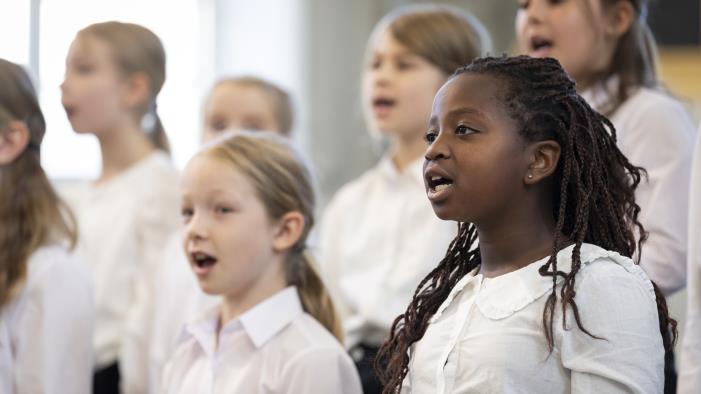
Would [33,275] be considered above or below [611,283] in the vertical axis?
below

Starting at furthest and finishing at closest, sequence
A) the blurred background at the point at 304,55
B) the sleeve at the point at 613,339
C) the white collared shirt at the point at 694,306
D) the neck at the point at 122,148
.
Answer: the blurred background at the point at 304,55 < the neck at the point at 122,148 < the white collared shirt at the point at 694,306 < the sleeve at the point at 613,339

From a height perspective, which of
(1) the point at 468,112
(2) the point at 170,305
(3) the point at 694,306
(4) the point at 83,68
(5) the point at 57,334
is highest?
(1) the point at 468,112

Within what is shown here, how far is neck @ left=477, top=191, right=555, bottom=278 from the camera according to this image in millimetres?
1380

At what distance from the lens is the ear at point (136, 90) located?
2.61m

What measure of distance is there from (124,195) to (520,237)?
1559 millimetres

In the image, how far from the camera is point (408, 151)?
2629 mm

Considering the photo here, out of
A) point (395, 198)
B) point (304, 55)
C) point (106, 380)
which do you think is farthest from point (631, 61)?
point (304, 55)

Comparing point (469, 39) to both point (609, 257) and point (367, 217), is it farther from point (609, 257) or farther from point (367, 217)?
point (609, 257)

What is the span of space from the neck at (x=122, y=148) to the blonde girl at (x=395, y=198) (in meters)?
0.52

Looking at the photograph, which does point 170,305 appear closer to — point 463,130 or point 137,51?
point 137,51

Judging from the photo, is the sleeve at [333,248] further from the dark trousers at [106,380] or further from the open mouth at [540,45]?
the open mouth at [540,45]

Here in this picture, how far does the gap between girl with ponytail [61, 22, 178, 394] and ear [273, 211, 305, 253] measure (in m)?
0.72

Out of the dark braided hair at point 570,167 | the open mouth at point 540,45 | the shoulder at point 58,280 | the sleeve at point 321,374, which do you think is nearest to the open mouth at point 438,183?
the dark braided hair at point 570,167

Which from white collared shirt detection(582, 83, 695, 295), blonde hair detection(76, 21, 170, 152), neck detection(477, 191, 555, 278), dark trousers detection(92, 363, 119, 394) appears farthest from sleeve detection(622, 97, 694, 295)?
dark trousers detection(92, 363, 119, 394)
